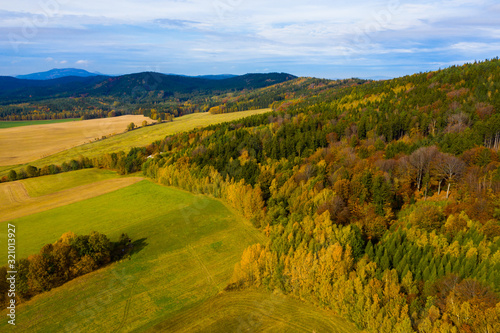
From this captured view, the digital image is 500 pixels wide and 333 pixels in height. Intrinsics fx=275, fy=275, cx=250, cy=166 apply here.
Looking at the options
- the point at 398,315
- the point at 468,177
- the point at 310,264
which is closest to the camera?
the point at 398,315

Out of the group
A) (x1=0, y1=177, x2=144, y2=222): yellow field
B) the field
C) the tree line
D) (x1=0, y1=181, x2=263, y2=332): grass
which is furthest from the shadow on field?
(x1=0, y1=177, x2=144, y2=222): yellow field

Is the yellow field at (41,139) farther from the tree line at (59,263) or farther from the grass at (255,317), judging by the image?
the grass at (255,317)

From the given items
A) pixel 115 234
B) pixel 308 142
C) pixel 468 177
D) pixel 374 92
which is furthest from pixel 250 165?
pixel 374 92

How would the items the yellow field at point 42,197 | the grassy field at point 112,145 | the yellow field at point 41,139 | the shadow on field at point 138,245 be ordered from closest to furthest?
the shadow on field at point 138,245, the yellow field at point 42,197, the grassy field at point 112,145, the yellow field at point 41,139

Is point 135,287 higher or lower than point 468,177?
lower

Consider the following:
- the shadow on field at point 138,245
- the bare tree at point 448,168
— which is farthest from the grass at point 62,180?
the bare tree at point 448,168

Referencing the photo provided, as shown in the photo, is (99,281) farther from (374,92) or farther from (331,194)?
(374,92)
